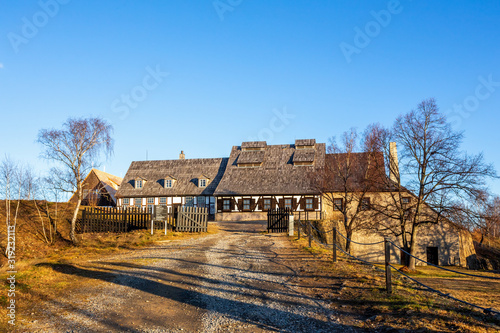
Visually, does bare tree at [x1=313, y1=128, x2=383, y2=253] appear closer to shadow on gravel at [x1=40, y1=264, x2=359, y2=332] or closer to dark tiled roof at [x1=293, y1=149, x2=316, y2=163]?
dark tiled roof at [x1=293, y1=149, x2=316, y2=163]

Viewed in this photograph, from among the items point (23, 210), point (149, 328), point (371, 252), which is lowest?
point (371, 252)

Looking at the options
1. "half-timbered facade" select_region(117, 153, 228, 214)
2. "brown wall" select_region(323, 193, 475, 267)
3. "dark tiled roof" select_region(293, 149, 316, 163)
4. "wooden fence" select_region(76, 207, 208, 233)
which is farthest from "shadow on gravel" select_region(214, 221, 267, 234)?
"dark tiled roof" select_region(293, 149, 316, 163)

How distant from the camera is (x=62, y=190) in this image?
64.8 feet

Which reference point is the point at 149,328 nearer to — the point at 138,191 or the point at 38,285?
the point at 38,285

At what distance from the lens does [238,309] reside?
8.06 m

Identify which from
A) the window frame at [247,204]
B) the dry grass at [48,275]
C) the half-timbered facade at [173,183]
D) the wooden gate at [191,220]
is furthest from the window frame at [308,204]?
the dry grass at [48,275]

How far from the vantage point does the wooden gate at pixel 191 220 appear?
23.8 m

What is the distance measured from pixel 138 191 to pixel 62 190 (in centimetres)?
2320

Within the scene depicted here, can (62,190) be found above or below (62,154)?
below

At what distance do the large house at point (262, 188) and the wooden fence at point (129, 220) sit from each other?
12939 millimetres

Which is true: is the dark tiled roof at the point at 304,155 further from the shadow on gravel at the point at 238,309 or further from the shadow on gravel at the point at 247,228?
the shadow on gravel at the point at 238,309

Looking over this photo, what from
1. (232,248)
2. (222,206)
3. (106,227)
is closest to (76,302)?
(232,248)

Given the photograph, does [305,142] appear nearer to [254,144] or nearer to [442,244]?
[254,144]

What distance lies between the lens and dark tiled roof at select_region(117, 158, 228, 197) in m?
41.9
